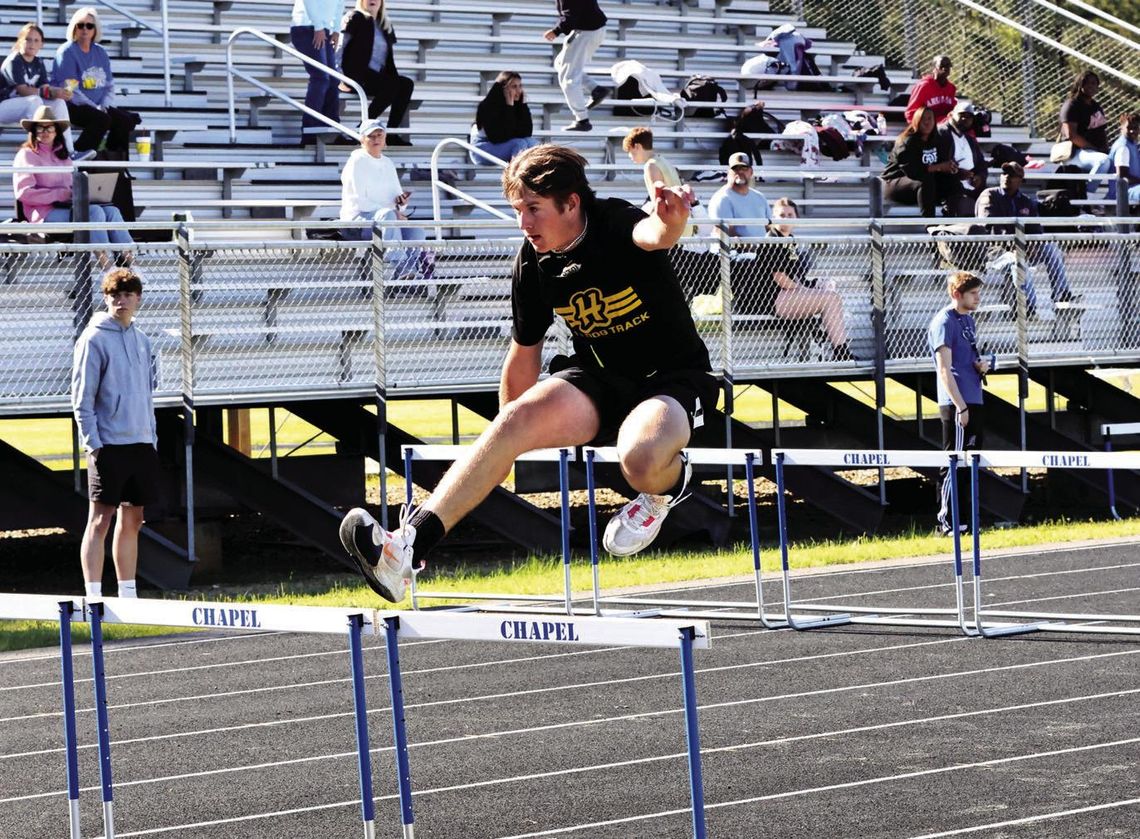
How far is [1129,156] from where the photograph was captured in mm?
19250

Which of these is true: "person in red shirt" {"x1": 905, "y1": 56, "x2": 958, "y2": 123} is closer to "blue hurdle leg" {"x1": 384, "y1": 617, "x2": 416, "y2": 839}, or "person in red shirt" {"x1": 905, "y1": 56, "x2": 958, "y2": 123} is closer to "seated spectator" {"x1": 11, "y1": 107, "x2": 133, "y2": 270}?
"seated spectator" {"x1": 11, "y1": 107, "x2": 133, "y2": 270}

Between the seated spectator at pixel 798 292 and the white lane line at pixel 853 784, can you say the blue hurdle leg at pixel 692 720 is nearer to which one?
the white lane line at pixel 853 784

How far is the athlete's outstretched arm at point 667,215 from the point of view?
5590 mm

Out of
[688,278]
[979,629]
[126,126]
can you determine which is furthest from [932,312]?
[126,126]

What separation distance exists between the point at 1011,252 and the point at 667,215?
1099 cm

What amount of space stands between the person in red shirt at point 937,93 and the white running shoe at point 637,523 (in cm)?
1315

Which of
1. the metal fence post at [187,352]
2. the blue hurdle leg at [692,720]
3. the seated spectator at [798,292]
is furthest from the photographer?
the seated spectator at [798,292]

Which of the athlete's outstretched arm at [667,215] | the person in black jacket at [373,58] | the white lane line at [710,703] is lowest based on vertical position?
the white lane line at [710,703]

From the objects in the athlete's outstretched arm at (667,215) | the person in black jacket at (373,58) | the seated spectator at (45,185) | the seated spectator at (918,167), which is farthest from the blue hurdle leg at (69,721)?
the seated spectator at (918,167)

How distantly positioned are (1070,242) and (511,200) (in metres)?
11.3

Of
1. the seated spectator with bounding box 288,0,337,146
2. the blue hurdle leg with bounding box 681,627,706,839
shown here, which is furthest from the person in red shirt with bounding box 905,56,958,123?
the blue hurdle leg with bounding box 681,627,706,839

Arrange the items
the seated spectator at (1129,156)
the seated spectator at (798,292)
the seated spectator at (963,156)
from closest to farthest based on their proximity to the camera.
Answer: the seated spectator at (798,292) → the seated spectator at (963,156) → the seated spectator at (1129,156)

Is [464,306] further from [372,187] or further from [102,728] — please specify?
[102,728]

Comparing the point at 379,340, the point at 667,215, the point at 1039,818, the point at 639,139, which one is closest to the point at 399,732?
the point at 667,215
